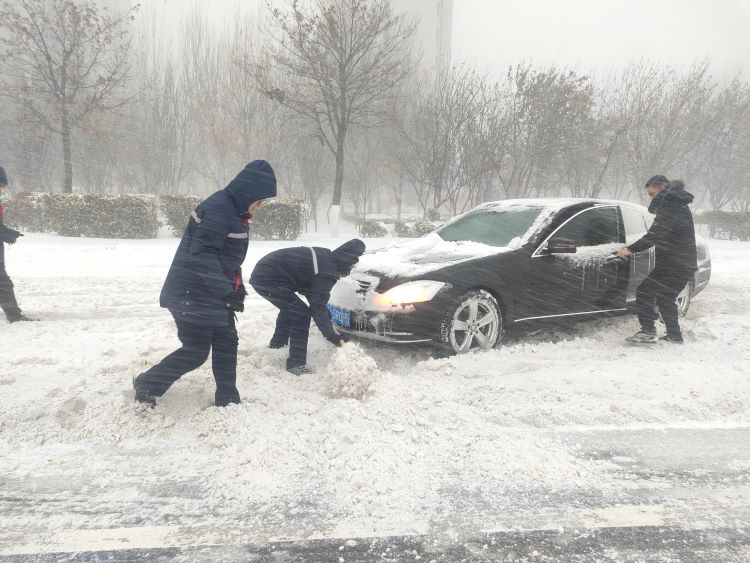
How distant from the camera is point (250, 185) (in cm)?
284

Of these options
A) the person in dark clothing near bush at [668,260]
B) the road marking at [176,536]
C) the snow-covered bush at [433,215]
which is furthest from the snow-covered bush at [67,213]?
the person in dark clothing near bush at [668,260]

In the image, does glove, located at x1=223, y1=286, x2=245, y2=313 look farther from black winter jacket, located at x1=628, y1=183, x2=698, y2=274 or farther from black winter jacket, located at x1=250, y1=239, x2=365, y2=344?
black winter jacket, located at x1=628, y1=183, x2=698, y2=274

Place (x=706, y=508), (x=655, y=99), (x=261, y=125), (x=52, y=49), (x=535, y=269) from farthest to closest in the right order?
(x=261, y=125)
(x=655, y=99)
(x=52, y=49)
(x=535, y=269)
(x=706, y=508)

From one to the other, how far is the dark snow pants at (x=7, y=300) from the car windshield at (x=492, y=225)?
15.8 ft

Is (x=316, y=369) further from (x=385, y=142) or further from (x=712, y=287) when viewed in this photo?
(x=385, y=142)

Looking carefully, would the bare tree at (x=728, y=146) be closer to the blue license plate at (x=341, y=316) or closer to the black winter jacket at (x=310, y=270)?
the blue license plate at (x=341, y=316)

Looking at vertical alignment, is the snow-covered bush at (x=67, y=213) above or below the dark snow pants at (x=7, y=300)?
above

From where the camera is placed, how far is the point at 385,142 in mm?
26000

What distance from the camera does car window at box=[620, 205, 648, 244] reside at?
5230 mm

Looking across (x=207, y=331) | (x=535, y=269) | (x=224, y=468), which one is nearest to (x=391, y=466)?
(x=224, y=468)

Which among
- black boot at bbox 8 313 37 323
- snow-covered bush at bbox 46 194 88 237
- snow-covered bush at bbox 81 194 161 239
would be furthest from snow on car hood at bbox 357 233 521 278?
snow-covered bush at bbox 46 194 88 237

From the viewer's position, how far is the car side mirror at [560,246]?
14.9 ft

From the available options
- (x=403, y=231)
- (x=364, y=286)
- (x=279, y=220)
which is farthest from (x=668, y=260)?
(x=403, y=231)

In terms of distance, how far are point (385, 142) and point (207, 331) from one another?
962 inches
